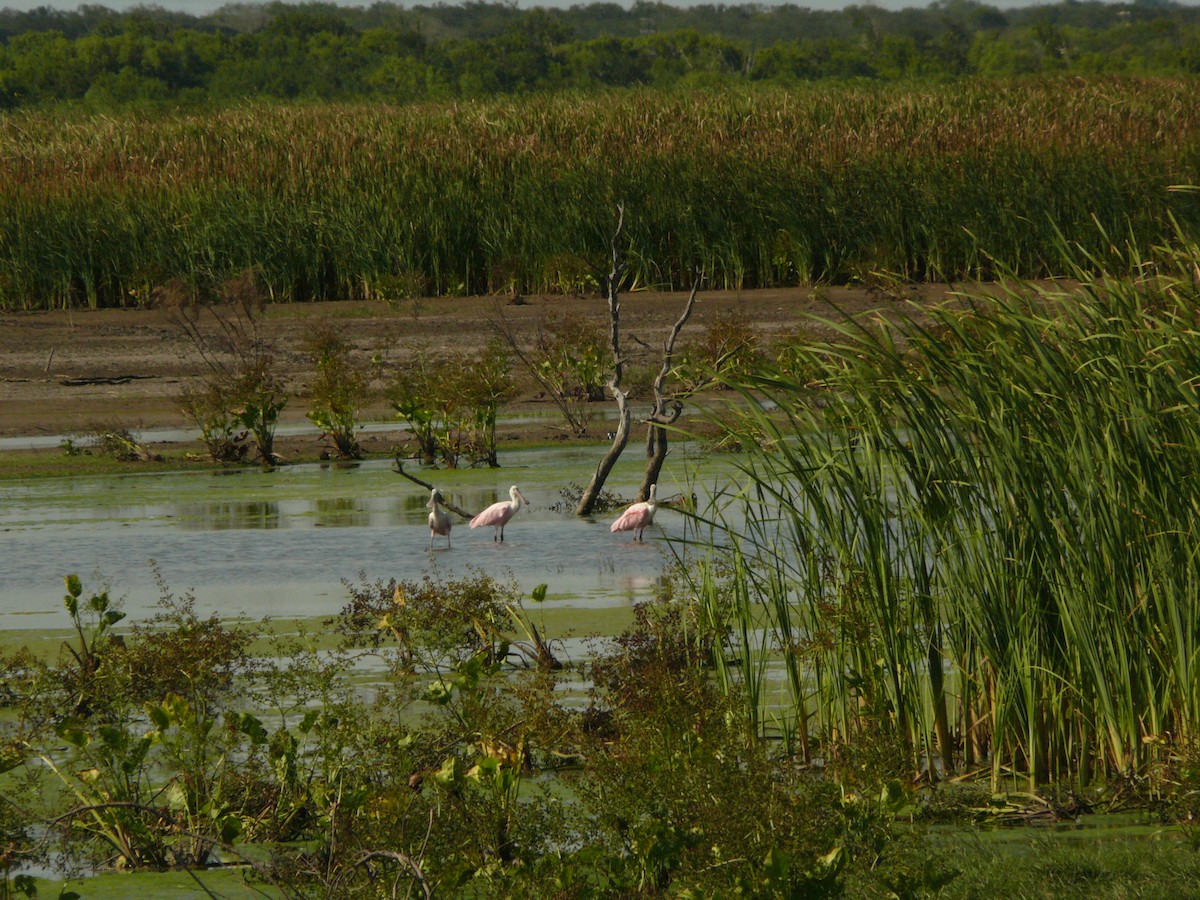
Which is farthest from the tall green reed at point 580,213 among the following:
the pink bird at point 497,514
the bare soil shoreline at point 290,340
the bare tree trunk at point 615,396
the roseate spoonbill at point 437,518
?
the roseate spoonbill at point 437,518

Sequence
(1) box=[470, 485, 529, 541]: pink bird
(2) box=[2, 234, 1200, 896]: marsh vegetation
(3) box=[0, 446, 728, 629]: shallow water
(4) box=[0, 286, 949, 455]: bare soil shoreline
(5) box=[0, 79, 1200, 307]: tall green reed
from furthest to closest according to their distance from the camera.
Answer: (5) box=[0, 79, 1200, 307]: tall green reed < (4) box=[0, 286, 949, 455]: bare soil shoreline < (1) box=[470, 485, 529, 541]: pink bird < (3) box=[0, 446, 728, 629]: shallow water < (2) box=[2, 234, 1200, 896]: marsh vegetation

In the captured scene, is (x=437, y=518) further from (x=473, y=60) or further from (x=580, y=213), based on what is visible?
(x=473, y=60)

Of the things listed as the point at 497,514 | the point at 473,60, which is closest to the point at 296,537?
the point at 497,514

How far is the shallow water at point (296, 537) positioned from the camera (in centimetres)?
1005

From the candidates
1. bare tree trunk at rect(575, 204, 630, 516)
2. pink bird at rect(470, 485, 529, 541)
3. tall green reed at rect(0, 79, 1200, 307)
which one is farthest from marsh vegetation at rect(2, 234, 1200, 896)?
tall green reed at rect(0, 79, 1200, 307)

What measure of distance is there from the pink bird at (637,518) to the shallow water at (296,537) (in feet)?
0.51

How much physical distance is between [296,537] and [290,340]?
331 inches

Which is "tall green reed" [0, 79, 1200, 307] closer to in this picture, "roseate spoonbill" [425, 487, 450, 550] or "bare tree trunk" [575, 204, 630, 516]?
"bare tree trunk" [575, 204, 630, 516]

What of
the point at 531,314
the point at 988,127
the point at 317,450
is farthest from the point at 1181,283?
the point at 988,127

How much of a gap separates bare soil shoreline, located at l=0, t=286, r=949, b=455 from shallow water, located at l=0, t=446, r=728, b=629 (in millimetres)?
1752

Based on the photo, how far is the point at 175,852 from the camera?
547cm

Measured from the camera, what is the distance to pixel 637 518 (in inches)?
430

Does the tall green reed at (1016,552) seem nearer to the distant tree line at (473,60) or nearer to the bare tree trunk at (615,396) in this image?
the bare tree trunk at (615,396)

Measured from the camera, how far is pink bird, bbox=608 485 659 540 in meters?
10.9
